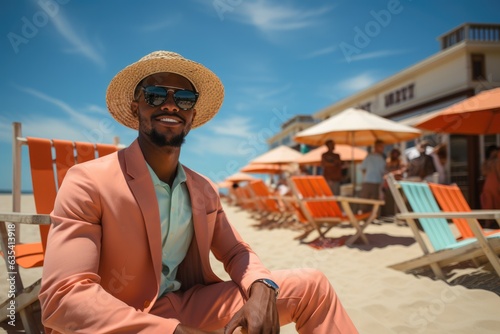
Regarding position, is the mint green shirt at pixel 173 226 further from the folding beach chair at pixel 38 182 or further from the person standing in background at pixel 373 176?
the person standing in background at pixel 373 176

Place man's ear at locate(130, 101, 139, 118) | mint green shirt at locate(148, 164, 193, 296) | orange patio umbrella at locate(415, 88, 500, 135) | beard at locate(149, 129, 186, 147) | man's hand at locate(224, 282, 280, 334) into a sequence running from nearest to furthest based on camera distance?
man's hand at locate(224, 282, 280, 334) < mint green shirt at locate(148, 164, 193, 296) < beard at locate(149, 129, 186, 147) < man's ear at locate(130, 101, 139, 118) < orange patio umbrella at locate(415, 88, 500, 135)

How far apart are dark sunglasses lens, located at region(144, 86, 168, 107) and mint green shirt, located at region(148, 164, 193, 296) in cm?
34

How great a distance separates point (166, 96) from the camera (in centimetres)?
167

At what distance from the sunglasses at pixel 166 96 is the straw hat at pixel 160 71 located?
0.46 feet

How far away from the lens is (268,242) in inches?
240

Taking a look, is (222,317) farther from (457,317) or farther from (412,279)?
(412,279)

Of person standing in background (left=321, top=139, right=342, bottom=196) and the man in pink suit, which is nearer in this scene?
the man in pink suit

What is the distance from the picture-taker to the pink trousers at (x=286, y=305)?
4.45ft

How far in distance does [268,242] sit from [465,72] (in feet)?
32.5

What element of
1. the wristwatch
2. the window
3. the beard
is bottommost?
the wristwatch

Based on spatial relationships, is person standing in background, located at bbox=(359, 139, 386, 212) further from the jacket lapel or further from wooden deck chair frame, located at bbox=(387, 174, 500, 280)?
the jacket lapel

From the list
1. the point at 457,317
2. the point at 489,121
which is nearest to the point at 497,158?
the point at 489,121

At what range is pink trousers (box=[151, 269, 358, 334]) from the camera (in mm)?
1355

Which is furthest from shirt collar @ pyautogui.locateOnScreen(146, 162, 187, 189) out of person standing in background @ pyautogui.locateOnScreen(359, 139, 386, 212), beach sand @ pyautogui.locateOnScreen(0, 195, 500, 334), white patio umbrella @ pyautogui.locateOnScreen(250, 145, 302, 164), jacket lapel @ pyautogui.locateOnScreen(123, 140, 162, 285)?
white patio umbrella @ pyautogui.locateOnScreen(250, 145, 302, 164)
